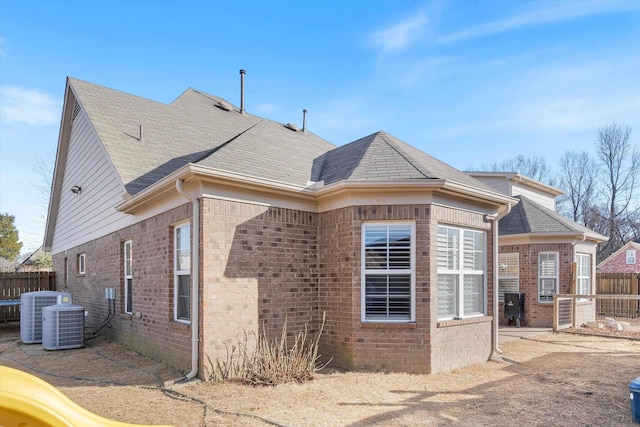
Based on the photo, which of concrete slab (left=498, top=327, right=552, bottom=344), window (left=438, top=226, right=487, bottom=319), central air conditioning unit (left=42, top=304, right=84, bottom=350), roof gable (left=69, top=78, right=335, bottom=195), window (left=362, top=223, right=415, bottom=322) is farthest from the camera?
concrete slab (left=498, top=327, right=552, bottom=344)

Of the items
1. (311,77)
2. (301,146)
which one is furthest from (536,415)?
(311,77)

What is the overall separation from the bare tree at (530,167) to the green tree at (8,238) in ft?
144

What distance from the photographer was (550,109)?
1521 centimetres

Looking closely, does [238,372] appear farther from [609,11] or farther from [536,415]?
[609,11]

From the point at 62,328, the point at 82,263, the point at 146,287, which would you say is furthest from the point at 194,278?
the point at 82,263

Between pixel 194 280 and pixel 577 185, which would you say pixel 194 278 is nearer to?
pixel 194 280

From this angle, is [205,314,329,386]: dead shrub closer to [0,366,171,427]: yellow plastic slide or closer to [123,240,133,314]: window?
[123,240,133,314]: window

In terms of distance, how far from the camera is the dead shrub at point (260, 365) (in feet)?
21.3

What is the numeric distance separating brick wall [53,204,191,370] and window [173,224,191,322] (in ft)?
0.36

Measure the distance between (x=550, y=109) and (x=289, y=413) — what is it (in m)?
14.6

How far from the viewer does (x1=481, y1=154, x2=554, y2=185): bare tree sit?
1633 inches

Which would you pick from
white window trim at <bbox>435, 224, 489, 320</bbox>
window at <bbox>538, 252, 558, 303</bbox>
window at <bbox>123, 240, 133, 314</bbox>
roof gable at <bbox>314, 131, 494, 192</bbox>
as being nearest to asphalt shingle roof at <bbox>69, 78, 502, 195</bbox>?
roof gable at <bbox>314, 131, 494, 192</bbox>

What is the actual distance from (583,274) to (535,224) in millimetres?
2894

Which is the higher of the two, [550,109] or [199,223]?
[550,109]
